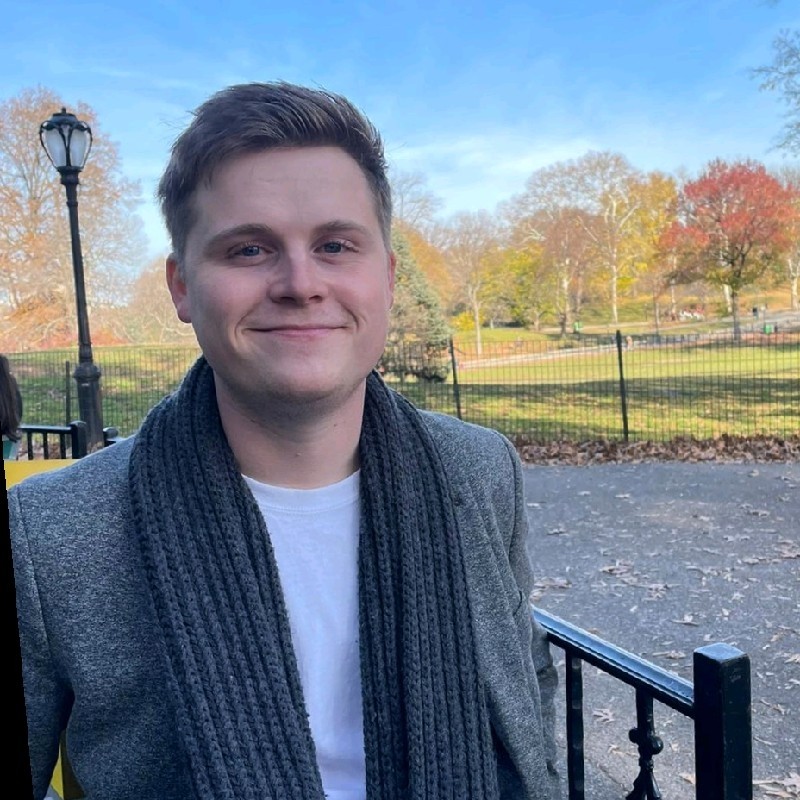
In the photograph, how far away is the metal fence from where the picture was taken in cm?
1165

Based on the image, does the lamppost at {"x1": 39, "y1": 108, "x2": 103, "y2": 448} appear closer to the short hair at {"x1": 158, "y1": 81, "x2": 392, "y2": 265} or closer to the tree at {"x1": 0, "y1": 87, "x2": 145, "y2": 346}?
the tree at {"x1": 0, "y1": 87, "x2": 145, "y2": 346}

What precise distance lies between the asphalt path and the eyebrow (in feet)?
8.36

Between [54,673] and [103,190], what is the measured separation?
44.5 feet

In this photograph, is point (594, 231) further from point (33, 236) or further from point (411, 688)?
point (411, 688)

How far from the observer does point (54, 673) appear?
1.06 meters

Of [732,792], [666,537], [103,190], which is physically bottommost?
[666,537]

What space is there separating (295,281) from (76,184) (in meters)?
7.78

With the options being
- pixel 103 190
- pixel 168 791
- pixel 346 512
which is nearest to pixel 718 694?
pixel 346 512

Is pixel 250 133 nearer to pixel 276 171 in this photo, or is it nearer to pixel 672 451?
pixel 276 171

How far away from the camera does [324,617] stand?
117cm

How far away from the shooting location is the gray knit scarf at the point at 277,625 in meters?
1.03

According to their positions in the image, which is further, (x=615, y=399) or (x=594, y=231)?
(x=594, y=231)

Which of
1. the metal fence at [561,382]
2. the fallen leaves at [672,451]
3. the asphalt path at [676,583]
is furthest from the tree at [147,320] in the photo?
the asphalt path at [676,583]

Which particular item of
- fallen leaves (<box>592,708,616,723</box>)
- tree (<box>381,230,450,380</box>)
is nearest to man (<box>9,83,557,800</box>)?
fallen leaves (<box>592,708,616,723</box>)
